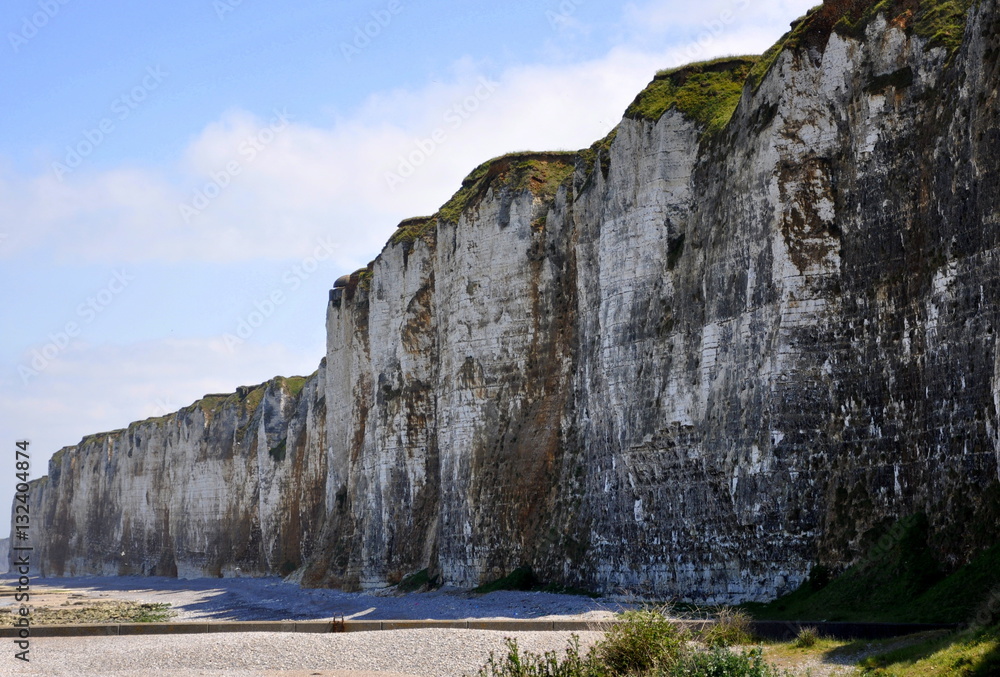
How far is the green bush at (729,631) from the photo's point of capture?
15.1 meters

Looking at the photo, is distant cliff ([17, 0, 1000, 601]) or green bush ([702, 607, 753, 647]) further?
distant cliff ([17, 0, 1000, 601])

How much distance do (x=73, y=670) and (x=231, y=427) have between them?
57226 millimetres

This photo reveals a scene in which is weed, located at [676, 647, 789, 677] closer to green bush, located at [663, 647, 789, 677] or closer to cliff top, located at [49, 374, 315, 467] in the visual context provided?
green bush, located at [663, 647, 789, 677]

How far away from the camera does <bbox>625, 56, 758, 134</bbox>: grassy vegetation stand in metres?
27.9

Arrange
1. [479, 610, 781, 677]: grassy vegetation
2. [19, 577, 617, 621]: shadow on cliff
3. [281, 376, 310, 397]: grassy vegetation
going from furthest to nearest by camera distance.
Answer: [281, 376, 310, 397]: grassy vegetation, [19, 577, 617, 621]: shadow on cliff, [479, 610, 781, 677]: grassy vegetation

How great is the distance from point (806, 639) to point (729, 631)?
3.62 feet

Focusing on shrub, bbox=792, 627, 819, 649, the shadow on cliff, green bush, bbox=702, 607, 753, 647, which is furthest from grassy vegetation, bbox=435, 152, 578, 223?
shrub, bbox=792, 627, 819, 649

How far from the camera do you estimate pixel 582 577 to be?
2839 cm

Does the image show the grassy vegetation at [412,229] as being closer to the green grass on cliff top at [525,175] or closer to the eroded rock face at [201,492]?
the green grass on cliff top at [525,175]

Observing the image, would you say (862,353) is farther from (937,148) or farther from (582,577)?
(582,577)

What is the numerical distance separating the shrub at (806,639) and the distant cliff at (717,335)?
3.30m

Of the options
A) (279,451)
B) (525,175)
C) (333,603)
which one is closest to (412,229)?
(525,175)

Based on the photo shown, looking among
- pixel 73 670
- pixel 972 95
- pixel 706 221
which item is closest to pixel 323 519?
pixel 706 221

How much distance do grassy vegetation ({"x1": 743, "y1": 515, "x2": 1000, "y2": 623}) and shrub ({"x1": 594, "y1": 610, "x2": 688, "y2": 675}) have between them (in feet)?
15.0
